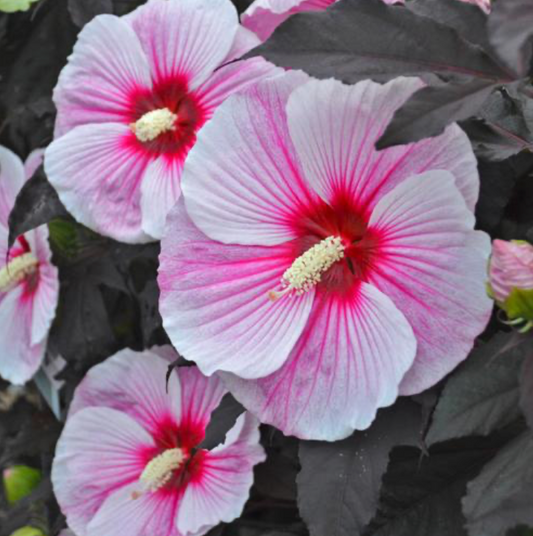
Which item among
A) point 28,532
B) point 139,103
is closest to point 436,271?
point 139,103

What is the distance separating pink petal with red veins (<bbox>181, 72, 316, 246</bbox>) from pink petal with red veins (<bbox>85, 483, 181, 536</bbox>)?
12.9 inches

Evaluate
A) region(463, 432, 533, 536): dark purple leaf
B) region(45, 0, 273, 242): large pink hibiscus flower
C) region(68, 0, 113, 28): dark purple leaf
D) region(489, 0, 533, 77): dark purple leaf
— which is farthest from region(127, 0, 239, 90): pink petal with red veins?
region(463, 432, 533, 536): dark purple leaf

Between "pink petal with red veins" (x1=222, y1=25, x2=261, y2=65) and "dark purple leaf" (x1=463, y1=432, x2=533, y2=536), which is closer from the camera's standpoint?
"dark purple leaf" (x1=463, y1=432, x2=533, y2=536)

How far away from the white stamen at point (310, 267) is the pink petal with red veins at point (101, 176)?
0.68 feet

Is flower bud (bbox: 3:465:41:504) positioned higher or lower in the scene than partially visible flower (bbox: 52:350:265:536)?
lower

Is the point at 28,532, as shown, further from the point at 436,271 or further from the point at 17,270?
the point at 436,271

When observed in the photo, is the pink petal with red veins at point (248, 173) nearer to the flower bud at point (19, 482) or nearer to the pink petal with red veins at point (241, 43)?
the pink petal with red veins at point (241, 43)

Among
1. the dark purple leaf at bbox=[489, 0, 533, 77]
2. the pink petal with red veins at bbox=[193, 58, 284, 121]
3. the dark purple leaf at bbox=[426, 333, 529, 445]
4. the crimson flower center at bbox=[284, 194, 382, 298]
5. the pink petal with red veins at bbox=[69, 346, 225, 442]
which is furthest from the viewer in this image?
the pink petal with red veins at bbox=[69, 346, 225, 442]

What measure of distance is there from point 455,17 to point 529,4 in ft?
0.43

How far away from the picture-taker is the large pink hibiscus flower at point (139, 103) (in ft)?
3.16

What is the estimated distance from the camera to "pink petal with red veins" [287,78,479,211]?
757 millimetres

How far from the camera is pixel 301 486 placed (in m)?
0.81

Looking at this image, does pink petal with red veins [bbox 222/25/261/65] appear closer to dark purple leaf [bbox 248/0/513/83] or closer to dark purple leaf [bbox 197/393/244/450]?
dark purple leaf [bbox 248/0/513/83]

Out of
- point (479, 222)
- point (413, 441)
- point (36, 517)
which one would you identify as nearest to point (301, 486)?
point (413, 441)
